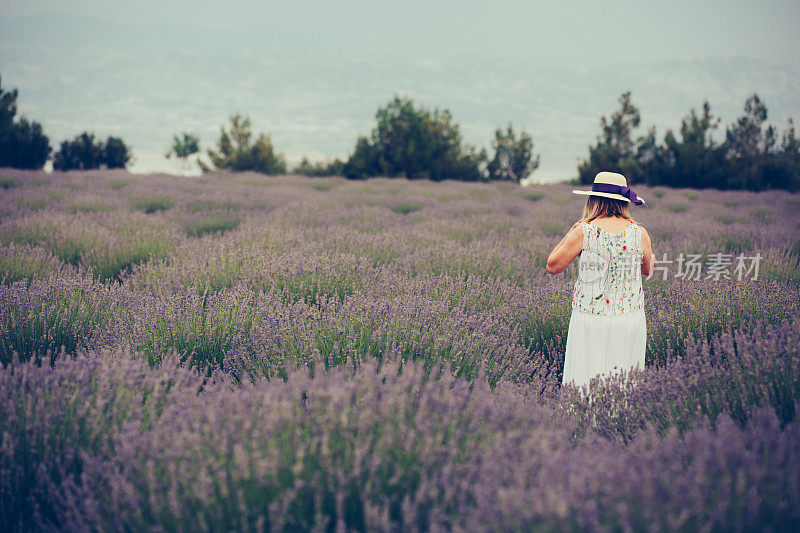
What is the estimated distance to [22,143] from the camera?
2366 cm

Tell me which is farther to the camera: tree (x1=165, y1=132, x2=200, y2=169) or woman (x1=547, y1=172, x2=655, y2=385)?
tree (x1=165, y1=132, x2=200, y2=169)

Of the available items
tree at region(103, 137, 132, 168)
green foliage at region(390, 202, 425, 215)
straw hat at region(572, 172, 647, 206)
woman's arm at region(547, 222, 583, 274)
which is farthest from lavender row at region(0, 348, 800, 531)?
tree at region(103, 137, 132, 168)

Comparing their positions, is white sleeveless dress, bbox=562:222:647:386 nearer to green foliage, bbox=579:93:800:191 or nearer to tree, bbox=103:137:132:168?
green foliage, bbox=579:93:800:191

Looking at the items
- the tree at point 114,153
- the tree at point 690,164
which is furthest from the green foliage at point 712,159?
the tree at point 114,153

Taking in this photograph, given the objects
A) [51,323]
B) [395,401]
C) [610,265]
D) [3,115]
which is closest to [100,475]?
[395,401]

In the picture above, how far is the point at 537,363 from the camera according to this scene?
2711 millimetres

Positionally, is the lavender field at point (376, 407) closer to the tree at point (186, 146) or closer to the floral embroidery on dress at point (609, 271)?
the floral embroidery on dress at point (609, 271)

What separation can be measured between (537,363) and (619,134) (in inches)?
1014

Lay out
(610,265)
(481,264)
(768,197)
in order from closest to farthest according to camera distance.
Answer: (610,265) < (481,264) < (768,197)

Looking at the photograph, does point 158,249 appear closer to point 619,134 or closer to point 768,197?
point 768,197

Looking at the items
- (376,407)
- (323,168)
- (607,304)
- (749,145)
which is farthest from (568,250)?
(323,168)

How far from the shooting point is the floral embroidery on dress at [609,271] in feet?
8.77

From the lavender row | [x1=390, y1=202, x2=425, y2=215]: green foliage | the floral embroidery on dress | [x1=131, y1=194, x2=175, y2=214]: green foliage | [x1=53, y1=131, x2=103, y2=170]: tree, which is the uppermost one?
[x1=53, y1=131, x2=103, y2=170]: tree

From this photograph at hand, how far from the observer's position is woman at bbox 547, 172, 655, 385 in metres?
2.68
